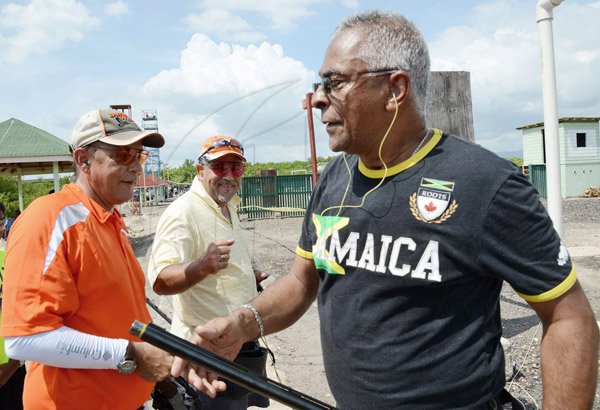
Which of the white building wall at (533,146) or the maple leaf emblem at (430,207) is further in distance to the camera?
the white building wall at (533,146)

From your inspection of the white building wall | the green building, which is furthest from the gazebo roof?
the white building wall

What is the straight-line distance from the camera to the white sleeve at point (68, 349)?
6.75ft

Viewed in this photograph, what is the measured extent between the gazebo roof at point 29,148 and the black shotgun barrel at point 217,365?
51.6 ft

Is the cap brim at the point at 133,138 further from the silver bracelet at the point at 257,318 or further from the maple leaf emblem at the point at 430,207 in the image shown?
the maple leaf emblem at the point at 430,207

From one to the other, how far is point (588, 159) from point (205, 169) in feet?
107

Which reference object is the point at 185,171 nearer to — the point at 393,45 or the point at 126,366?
the point at 126,366

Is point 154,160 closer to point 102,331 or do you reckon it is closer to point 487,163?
point 102,331

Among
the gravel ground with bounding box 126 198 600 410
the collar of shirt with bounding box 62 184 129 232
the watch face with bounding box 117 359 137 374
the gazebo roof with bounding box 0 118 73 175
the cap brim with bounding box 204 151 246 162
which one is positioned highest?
the gazebo roof with bounding box 0 118 73 175

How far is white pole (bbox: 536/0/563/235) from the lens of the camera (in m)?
4.41

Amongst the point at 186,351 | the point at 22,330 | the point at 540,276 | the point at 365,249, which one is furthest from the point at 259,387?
the point at 22,330

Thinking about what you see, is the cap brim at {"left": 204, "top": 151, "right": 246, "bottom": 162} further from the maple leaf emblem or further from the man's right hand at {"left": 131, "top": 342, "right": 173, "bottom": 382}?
the maple leaf emblem

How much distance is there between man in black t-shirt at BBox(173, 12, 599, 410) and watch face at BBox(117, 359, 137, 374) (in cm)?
35

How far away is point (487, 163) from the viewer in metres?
1.63

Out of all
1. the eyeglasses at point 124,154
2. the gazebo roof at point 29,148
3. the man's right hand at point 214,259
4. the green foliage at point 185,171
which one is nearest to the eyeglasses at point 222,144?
the green foliage at point 185,171
